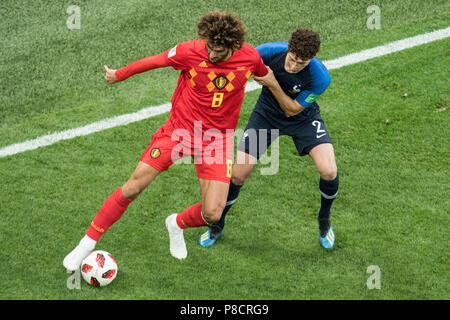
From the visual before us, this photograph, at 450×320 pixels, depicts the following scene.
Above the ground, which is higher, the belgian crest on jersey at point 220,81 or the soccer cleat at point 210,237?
the belgian crest on jersey at point 220,81

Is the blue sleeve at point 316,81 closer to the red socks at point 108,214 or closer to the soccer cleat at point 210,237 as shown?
the soccer cleat at point 210,237

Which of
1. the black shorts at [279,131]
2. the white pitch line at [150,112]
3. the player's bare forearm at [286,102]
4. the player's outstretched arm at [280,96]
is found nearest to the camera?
the player's outstretched arm at [280,96]

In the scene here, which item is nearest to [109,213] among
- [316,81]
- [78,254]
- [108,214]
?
[108,214]

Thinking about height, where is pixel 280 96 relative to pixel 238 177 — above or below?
above

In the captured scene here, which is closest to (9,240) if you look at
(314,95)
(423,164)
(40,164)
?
(40,164)

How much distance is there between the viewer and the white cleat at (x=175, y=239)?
6305mm

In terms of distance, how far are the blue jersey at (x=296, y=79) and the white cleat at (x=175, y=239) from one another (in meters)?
1.40

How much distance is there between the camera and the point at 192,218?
20.4ft

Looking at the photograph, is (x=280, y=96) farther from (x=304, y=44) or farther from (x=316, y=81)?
(x=304, y=44)

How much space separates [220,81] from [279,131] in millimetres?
1044

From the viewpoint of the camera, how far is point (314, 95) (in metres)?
6.26

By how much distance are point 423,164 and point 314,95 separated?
2.08 metres

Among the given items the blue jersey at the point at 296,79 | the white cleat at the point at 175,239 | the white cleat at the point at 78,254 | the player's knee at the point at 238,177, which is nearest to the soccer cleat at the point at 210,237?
the white cleat at the point at 175,239

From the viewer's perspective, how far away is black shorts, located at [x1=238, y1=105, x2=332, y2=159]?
255 inches
